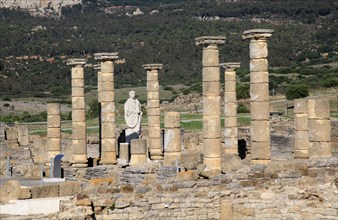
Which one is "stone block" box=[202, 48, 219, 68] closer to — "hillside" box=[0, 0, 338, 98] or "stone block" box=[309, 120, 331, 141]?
"stone block" box=[309, 120, 331, 141]

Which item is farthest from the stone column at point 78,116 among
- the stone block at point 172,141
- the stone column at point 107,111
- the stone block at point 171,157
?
the stone block at point 171,157

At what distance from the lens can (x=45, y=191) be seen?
2288 cm

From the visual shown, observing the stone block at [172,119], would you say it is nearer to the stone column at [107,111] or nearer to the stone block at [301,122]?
the stone column at [107,111]

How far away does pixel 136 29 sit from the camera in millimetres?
107000

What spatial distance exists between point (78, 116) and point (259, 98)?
343 inches

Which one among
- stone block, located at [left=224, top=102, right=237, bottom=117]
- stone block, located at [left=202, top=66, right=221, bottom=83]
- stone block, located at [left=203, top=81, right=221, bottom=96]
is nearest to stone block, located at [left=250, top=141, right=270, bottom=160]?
stone block, located at [left=203, top=81, right=221, bottom=96]

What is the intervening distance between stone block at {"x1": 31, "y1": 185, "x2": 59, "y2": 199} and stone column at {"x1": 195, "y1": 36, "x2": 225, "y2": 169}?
7.17 meters

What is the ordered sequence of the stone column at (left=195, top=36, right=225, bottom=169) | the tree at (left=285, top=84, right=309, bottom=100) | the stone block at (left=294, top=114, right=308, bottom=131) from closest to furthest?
the stone column at (left=195, top=36, right=225, bottom=169)
the stone block at (left=294, top=114, right=308, bottom=131)
the tree at (left=285, top=84, right=309, bottom=100)

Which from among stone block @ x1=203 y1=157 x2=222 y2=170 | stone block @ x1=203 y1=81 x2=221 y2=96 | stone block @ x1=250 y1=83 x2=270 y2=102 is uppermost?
stone block @ x1=203 y1=81 x2=221 y2=96

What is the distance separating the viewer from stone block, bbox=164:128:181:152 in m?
33.5

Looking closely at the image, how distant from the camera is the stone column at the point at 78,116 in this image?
35031 mm

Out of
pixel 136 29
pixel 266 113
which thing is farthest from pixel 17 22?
pixel 266 113

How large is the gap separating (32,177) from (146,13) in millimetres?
89856

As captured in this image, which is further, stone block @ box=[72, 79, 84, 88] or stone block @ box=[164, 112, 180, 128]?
stone block @ box=[72, 79, 84, 88]
